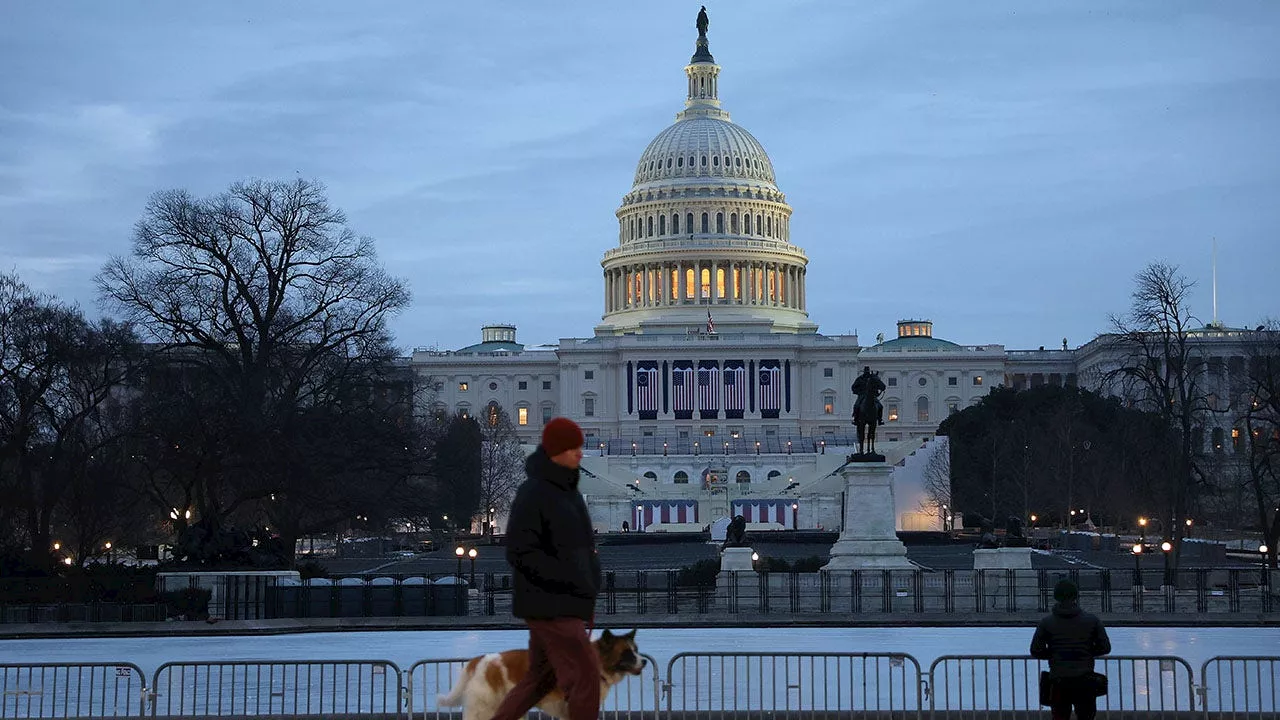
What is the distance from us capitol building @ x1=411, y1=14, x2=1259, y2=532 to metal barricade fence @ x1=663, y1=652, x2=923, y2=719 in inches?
5172

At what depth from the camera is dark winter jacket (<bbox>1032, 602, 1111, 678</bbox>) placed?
17641 millimetres

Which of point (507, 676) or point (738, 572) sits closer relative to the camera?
point (507, 676)

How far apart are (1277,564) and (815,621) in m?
21.1

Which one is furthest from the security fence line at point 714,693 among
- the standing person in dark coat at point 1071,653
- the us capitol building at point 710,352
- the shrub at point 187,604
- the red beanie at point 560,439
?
the us capitol building at point 710,352

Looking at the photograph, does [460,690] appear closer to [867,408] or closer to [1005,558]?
[1005,558]

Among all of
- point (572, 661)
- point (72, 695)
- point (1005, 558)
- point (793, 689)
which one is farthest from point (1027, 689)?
point (1005, 558)

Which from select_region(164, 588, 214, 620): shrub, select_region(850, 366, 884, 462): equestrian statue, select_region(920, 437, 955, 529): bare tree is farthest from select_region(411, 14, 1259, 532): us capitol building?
select_region(164, 588, 214, 620): shrub

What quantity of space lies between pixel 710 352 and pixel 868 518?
4872 inches

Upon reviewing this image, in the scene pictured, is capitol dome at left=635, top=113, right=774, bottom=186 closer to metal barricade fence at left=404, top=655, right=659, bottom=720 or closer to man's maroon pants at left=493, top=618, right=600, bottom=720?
metal barricade fence at left=404, top=655, right=659, bottom=720

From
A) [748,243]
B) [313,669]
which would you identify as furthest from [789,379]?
[313,669]

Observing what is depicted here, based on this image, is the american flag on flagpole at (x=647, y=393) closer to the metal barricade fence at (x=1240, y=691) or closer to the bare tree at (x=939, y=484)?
the bare tree at (x=939, y=484)

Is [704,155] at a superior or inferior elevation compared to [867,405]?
superior

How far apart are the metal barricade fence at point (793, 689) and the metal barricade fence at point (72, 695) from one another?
19.4ft

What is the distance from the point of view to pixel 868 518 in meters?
50.6
